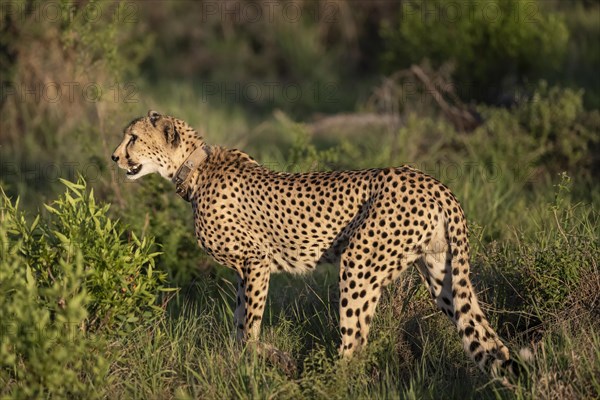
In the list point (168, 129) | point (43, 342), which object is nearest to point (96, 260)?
point (43, 342)

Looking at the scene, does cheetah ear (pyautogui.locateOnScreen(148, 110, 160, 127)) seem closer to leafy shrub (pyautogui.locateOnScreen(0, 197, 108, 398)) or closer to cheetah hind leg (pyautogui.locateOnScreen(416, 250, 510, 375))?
leafy shrub (pyautogui.locateOnScreen(0, 197, 108, 398))

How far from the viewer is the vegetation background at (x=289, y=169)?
4703 mm

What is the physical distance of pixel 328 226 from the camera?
5121 mm

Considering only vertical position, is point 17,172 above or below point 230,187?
below

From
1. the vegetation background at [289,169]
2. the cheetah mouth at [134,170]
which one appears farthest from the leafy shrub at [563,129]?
the cheetah mouth at [134,170]

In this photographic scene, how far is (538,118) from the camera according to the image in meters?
8.74

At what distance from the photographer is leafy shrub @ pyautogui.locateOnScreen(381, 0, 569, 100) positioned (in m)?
10.7

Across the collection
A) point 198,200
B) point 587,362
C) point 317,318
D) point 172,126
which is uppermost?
point 172,126

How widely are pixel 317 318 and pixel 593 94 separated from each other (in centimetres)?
597

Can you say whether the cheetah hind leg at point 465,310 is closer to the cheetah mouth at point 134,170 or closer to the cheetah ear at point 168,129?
the cheetah ear at point 168,129

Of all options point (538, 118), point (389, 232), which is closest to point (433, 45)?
point (538, 118)

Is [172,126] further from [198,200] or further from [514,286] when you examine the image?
[514,286]

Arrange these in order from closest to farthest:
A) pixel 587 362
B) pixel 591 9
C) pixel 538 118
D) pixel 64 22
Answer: pixel 587 362 → pixel 64 22 → pixel 538 118 → pixel 591 9

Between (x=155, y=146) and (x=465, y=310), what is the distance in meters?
2.28
